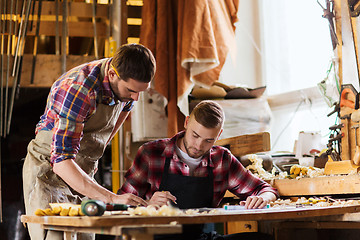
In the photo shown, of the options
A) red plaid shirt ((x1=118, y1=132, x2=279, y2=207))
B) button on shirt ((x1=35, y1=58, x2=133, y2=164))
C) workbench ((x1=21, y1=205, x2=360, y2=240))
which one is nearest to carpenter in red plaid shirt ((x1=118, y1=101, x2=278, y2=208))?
red plaid shirt ((x1=118, y1=132, x2=279, y2=207))

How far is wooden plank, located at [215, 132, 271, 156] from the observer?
314cm

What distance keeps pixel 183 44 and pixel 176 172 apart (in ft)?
4.85

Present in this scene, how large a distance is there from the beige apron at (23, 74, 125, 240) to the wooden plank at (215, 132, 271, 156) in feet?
2.87

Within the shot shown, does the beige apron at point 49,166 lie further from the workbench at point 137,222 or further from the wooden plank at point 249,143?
the wooden plank at point 249,143

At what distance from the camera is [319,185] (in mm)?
2713

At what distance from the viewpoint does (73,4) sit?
4.57 m

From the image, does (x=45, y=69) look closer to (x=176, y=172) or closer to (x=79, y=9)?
(x=79, y=9)

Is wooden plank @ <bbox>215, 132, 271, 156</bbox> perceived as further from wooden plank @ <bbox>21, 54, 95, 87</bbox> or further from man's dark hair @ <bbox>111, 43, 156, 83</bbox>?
wooden plank @ <bbox>21, 54, 95, 87</bbox>

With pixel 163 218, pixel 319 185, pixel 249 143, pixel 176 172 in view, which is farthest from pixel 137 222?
pixel 249 143

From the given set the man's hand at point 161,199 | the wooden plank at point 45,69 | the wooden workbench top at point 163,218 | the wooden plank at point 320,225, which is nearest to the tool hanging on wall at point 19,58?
the wooden plank at point 45,69

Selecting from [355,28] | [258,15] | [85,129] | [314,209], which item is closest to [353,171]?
[314,209]

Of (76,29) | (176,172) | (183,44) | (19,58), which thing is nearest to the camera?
(176,172)

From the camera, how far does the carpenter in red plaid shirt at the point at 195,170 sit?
8.77 feet

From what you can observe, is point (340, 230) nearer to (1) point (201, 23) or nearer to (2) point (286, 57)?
(1) point (201, 23)
